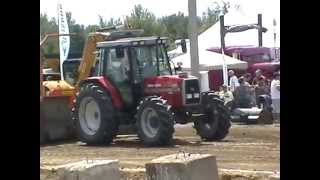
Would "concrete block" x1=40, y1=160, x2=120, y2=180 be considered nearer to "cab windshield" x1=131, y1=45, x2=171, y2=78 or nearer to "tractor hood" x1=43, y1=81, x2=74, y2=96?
"cab windshield" x1=131, y1=45, x2=171, y2=78

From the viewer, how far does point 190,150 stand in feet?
33.7

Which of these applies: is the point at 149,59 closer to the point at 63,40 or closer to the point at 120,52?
the point at 120,52

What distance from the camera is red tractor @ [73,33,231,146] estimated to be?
36.6ft

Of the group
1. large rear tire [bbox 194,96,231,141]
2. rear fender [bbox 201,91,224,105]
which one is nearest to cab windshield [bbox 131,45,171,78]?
rear fender [bbox 201,91,224,105]

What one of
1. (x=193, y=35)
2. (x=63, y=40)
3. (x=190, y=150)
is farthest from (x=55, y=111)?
(x=193, y=35)

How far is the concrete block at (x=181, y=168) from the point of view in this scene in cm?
608

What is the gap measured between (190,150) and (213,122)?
3.88ft

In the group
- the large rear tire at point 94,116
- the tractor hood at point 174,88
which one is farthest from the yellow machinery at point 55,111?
the tractor hood at point 174,88

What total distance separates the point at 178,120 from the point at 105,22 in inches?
1199

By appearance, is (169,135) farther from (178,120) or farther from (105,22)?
(105,22)

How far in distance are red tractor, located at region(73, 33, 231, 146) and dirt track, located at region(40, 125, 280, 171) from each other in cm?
32

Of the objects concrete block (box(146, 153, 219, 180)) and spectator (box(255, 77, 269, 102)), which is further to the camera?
spectator (box(255, 77, 269, 102))

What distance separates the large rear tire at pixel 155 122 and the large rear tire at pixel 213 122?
0.85 metres

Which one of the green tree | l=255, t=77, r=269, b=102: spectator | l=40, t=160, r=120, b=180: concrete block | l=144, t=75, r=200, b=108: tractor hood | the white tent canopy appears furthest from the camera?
the green tree
